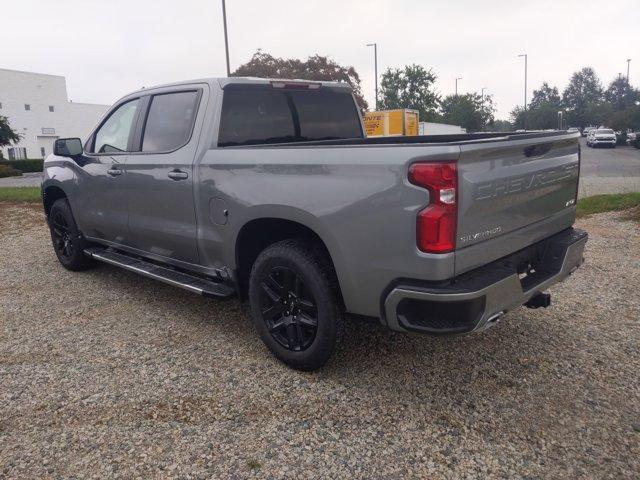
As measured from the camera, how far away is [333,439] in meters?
2.73

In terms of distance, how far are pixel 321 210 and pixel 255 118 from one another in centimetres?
138

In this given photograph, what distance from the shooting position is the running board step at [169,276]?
373cm

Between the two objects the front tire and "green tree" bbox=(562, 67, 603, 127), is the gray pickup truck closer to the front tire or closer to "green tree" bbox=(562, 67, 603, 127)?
the front tire

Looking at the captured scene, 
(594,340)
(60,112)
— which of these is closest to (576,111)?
(60,112)

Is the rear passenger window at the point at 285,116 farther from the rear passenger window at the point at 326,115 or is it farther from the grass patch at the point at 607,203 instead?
the grass patch at the point at 607,203

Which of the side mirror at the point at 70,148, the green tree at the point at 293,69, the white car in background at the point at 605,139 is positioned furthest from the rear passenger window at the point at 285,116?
the white car in background at the point at 605,139

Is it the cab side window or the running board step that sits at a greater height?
the cab side window

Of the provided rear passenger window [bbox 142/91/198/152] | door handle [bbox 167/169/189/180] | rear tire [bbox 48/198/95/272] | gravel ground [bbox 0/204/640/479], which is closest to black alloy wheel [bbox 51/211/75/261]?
rear tire [bbox 48/198/95/272]

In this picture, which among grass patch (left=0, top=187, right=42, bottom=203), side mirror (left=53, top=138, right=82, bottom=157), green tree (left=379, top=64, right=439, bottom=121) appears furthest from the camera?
green tree (left=379, top=64, right=439, bottom=121)

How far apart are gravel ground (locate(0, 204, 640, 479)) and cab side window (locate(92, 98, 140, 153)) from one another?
1480 millimetres

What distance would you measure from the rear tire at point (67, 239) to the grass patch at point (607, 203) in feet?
24.6

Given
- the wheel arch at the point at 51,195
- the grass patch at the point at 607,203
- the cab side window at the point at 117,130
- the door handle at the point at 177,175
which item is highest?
the cab side window at the point at 117,130

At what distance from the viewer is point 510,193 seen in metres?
2.89

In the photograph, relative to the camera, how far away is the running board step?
147 inches
